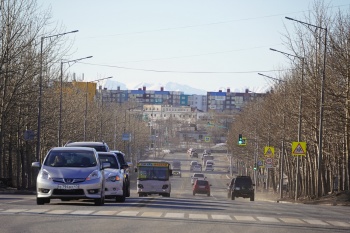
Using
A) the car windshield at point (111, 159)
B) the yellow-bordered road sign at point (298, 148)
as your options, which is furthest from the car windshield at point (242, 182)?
the car windshield at point (111, 159)

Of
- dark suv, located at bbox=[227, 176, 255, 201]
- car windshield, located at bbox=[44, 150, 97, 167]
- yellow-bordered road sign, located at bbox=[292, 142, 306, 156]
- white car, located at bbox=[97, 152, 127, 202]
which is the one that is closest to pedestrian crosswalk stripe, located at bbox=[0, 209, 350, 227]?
car windshield, located at bbox=[44, 150, 97, 167]

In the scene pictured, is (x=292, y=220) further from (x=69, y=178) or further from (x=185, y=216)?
(x=69, y=178)

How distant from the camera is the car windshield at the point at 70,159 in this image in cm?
2439

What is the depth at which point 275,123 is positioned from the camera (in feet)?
223

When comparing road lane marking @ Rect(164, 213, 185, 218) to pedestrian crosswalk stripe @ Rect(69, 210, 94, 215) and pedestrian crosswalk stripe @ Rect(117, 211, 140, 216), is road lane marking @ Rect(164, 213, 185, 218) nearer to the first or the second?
pedestrian crosswalk stripe @ Rect(117, 211, 140, 216)

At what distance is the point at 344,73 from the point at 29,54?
62.1 feet

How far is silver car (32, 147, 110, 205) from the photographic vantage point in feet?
77.3

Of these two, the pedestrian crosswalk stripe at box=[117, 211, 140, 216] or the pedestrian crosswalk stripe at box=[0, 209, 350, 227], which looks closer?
the pedestrian crosswalk stripe at box=[0, 209, 350, 227]

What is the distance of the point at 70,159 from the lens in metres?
24.5

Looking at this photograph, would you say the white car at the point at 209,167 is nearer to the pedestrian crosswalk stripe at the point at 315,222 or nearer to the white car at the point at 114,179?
the white car at the point at 114,179

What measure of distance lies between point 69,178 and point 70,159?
3.54 feet

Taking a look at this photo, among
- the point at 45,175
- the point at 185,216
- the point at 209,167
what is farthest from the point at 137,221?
the point at 209,167

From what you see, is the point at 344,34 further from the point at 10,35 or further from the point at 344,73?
the point at 10,35

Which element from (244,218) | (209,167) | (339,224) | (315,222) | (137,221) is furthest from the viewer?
(209,167)
